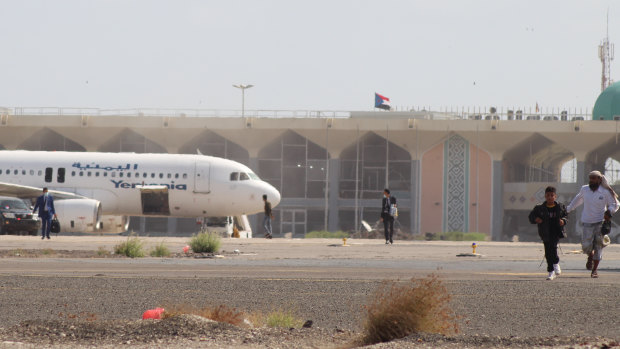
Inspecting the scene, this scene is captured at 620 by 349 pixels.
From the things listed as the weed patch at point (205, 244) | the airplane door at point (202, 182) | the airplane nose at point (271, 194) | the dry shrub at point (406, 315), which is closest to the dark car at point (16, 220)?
the airplane door at point (202, 182)

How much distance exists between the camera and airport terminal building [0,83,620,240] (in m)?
71.1

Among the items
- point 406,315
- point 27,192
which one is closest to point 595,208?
point 406,315

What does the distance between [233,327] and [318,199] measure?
64.1 metres

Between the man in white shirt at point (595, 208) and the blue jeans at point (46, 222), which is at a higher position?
the man in white shirt at point (595, 208)

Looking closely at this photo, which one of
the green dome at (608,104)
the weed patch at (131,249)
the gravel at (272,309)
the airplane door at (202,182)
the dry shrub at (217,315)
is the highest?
the green dome at (608,104)

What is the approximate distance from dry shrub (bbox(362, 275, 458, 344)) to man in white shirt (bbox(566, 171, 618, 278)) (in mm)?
8439

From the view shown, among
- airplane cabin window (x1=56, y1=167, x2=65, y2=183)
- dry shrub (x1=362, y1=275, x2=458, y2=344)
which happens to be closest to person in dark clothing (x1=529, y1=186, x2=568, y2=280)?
dry shrub (x1=362, y1=275, x2=458, y2=344)

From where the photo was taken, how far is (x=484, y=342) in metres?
8.97

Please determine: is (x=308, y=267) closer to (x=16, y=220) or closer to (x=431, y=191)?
(x=16, y=220)

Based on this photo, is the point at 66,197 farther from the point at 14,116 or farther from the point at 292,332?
the point at 292,332

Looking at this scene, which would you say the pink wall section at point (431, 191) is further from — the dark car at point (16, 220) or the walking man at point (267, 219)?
the dark car at point (16, 220)

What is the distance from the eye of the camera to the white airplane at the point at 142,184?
44219 mm

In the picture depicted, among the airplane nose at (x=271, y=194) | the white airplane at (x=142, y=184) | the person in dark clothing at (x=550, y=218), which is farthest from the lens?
the airplane nose at (x=271, y=194)

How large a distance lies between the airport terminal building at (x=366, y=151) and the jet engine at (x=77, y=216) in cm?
2966
